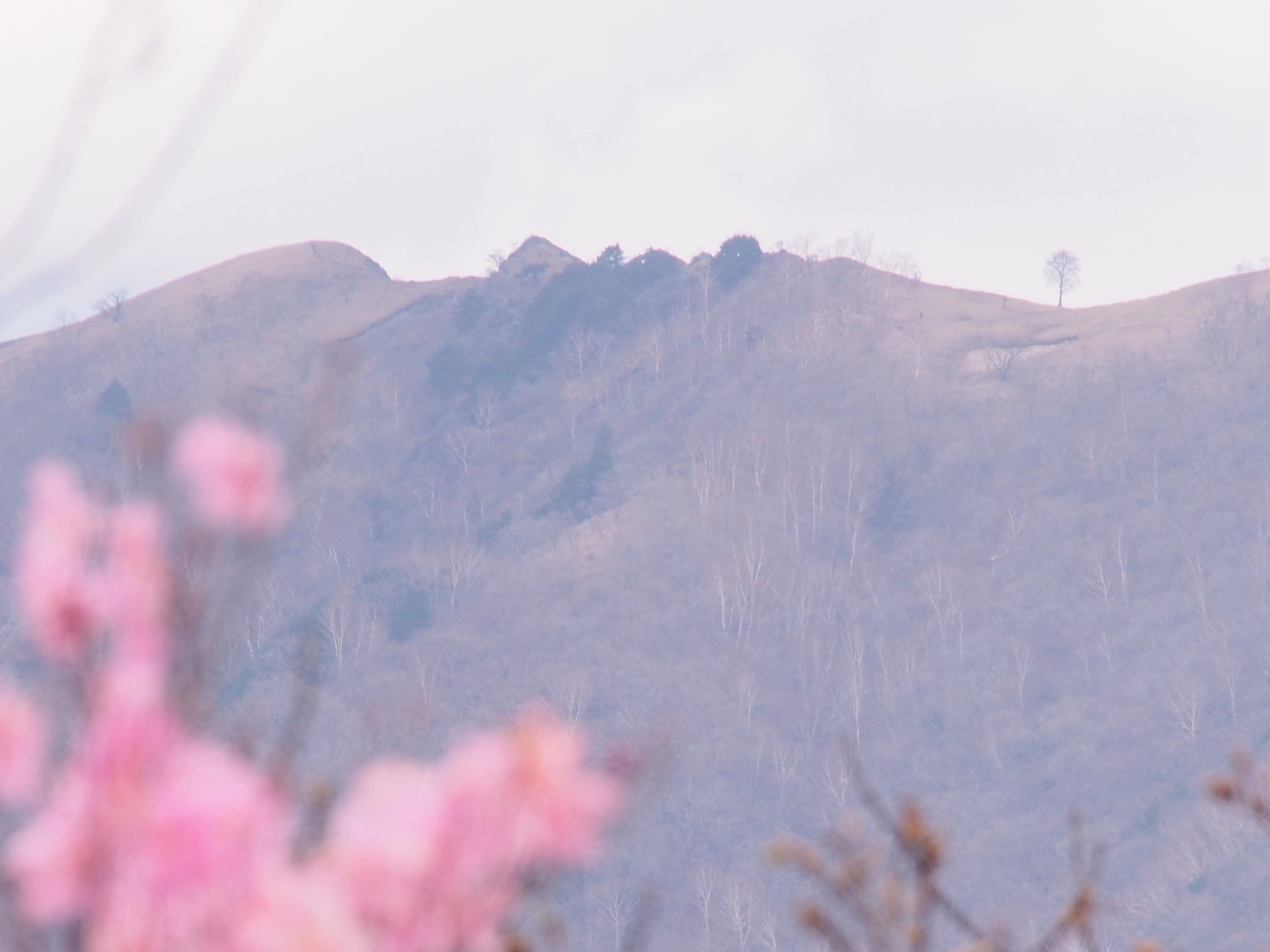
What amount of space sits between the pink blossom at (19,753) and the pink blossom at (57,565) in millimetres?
99

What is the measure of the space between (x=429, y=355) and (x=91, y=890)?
89.9m

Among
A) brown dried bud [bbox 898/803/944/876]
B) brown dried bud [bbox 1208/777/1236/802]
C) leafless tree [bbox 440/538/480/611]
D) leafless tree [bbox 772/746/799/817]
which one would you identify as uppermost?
leafless tree [bbox 440/538/480/611]

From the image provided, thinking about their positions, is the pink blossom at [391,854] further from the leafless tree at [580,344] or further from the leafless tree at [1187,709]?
the leafless tree at [580,344]

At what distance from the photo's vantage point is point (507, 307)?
9231cm

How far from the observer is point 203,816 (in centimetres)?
133

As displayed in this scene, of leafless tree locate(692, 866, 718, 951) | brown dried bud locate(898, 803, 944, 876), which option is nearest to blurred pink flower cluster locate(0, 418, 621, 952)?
brown dried bud locate(898, 803, 944, 876)

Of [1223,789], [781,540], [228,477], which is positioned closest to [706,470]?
[781,540]

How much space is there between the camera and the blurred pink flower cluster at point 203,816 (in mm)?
1336

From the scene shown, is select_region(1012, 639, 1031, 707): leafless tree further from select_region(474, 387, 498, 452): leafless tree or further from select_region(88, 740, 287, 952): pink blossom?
select_region(88, 740, 287, 952): pink blossom

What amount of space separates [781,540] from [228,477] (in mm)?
70147

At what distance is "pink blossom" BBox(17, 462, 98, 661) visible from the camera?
1.51 meters

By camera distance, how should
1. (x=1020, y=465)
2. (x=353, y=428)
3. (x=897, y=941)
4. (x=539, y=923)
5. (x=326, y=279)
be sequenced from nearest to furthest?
(x=539, y=923)
(x=897, y=941)
(x=1020, y=465)
(x=353, y=428)
(x=326, y=279)

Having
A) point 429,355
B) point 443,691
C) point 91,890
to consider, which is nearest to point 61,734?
point 91,890

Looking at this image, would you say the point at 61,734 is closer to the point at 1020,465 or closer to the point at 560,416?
the point at 1020,465
